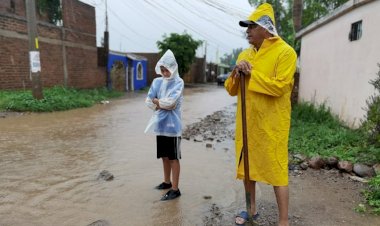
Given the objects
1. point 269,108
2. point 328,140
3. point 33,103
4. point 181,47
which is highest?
point 181,47

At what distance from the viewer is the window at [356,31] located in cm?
730

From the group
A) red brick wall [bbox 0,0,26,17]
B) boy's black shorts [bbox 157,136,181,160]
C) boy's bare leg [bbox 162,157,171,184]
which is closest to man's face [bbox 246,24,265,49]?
boy's black shorts [bbox 157,136,181,160]

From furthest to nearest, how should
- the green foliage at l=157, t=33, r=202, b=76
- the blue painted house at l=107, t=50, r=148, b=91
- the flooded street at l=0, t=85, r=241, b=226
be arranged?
the green foliage at l=157, t=33, r=202, b=76
the blue painted house at l=107, t=50, r=148, b=91
the flooded street at l=0, t=85, r=241, b=226

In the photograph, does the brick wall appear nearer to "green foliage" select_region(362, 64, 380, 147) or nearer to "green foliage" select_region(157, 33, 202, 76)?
"green foliage" select_region(157, 33, 202, 76)

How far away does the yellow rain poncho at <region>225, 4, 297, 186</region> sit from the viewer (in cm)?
279

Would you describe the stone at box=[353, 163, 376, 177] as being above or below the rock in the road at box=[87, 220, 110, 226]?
above

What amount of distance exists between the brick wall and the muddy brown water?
6987 millimetres

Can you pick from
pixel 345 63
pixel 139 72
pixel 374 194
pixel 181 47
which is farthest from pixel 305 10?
pixel 374 194

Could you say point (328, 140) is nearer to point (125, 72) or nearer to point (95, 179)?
point (95, 179)

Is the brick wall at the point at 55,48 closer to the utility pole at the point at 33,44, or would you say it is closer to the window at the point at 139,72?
the utility pole at the point at 33,44

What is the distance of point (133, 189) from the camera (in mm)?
4371

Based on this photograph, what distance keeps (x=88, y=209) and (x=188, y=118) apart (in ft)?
25.5

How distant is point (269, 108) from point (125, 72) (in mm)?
22778

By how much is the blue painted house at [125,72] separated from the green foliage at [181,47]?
9.09 feet
